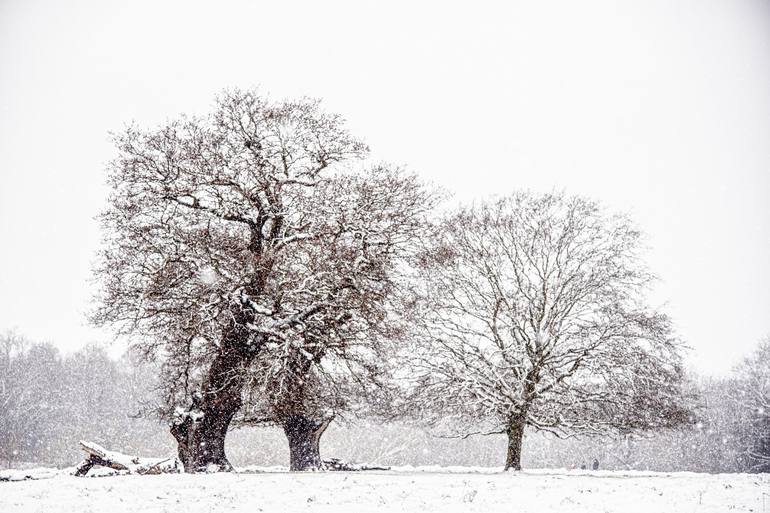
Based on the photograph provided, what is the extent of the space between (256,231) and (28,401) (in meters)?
68.3

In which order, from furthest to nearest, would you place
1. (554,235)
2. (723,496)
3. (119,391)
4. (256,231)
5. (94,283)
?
(119,391) < (554,235) < (256,231) < (94,283) < (723,496)

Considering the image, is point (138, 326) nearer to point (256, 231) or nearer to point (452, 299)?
point (256, 231)

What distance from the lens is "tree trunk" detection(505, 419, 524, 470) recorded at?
68.7 feet

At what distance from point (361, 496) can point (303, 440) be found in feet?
39.3

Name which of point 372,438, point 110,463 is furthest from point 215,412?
point 372,438

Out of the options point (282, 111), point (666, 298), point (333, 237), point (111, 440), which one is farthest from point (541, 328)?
point (111, 440)

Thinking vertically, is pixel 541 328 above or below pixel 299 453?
above

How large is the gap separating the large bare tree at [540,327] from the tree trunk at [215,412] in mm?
7486

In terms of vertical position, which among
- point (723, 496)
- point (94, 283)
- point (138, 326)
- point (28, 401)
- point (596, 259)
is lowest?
point (28, 401)

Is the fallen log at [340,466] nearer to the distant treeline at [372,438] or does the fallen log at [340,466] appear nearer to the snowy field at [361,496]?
the snowy field at [361,496]

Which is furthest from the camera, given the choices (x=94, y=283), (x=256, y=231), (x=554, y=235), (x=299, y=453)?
(x=554, y=235)

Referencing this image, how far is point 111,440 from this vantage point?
69.6m

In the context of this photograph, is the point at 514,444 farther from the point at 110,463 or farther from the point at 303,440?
the point at 110,463

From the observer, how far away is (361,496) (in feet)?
33.0
